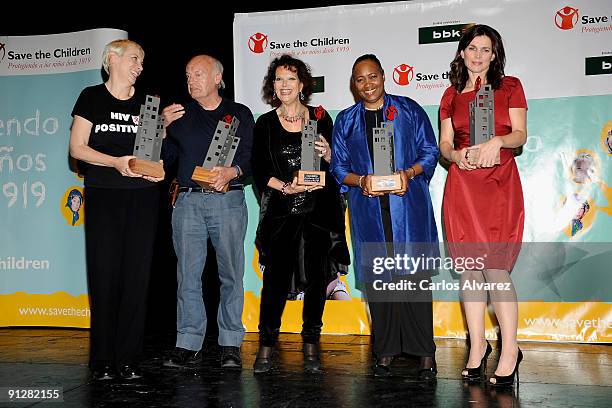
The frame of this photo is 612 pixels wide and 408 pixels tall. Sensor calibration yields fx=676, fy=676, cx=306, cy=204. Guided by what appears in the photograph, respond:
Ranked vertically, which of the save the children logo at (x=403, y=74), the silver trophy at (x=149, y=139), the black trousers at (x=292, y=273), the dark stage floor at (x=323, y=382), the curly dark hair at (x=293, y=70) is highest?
the save the children logo at (x=403, y=74)

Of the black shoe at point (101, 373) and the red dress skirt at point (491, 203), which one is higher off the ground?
the red dress skirt at point (491, 203)

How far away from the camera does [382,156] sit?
3357 millimetres

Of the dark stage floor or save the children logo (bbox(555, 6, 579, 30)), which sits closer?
the dark stage floor

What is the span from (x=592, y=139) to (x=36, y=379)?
3.69 meters

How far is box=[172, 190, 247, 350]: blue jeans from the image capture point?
370 cm

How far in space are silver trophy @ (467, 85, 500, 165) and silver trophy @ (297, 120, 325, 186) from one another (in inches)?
30.0

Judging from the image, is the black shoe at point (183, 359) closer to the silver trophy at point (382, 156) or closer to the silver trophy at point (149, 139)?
the silver trophy at point (149, 139)

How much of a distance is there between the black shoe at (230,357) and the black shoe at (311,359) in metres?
0.38

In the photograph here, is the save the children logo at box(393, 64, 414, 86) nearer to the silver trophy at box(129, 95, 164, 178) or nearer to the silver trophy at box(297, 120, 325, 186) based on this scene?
the silver trophy at box(297, 120, 325, 186)

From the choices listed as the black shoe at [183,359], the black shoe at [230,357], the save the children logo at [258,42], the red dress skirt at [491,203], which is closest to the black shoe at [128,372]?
the black shoe at [183,359]

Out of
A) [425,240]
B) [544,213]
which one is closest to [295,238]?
[425,240]

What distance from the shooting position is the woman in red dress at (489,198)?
325cm

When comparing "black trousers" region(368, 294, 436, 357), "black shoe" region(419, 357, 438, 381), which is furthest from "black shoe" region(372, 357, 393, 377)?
"black shoe" region(419, 357, 438, 381)

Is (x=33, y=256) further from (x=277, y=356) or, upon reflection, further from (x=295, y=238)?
(x=295, y=238)
